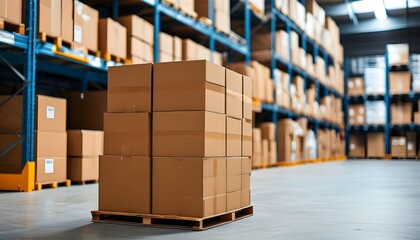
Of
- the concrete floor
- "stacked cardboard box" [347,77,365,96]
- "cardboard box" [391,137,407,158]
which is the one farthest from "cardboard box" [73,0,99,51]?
"cardboard box" [391,137,407,158]

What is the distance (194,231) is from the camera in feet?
10.5

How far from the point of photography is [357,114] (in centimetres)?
1973

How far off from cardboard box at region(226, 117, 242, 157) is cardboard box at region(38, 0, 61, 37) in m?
3.09

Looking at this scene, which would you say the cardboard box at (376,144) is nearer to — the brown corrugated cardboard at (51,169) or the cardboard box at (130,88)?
the brown corrugated cardboard at (51,169)

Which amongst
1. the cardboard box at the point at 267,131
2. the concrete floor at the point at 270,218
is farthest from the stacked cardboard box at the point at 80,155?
the cardboard box at the point at 267,131

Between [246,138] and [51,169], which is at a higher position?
[246,138]

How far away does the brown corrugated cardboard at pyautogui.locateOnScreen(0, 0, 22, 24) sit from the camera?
547cm

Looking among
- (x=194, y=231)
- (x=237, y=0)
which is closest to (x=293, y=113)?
(x=237, y=0)

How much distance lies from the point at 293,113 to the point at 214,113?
10.2 meters

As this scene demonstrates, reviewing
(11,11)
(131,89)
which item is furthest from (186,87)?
(11,11)

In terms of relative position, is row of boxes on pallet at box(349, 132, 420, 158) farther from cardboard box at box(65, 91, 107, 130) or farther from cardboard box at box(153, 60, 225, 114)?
cardboard box at box(153, 60, 225, 114)

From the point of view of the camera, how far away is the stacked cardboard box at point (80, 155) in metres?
6.45

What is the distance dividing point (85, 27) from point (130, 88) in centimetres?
323

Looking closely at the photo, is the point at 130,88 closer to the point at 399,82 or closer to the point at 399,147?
the point at 399,147
